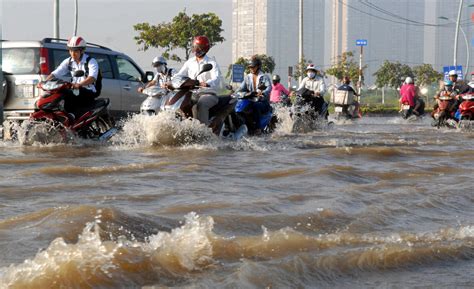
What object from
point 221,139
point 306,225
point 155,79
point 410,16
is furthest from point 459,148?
point 410,16

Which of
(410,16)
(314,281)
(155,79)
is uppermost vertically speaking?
(410,16)

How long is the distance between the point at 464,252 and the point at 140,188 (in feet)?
9.55

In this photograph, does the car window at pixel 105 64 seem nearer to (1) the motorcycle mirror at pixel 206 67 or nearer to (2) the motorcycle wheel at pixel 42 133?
(2) the motorcycle wheel at pixel 42 133

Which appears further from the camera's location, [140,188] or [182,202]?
[140,188]

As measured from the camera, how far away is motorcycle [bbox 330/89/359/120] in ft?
75.5

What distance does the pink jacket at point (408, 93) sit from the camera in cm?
2464

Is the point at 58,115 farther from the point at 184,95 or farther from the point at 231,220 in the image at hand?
the point at 231,220

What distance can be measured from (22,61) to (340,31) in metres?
122

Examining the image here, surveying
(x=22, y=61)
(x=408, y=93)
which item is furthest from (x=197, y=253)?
(x=408, y=93)

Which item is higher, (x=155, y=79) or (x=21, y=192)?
(x=155, y=79)

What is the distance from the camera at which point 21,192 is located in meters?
6.45

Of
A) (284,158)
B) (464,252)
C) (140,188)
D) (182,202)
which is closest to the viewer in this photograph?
(464,252)

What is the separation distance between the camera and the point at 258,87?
13.2 m

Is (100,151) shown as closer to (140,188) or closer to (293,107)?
(140,188)
